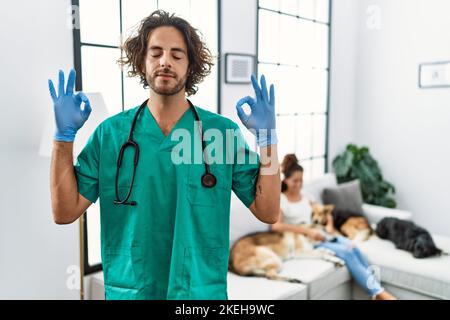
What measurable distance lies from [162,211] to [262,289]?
1412 mm

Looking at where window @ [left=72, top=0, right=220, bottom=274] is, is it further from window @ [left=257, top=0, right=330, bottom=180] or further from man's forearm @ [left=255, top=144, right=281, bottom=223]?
man's forearm @ [left=255, top=144, right=281, bottom=223]

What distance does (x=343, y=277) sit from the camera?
276cm

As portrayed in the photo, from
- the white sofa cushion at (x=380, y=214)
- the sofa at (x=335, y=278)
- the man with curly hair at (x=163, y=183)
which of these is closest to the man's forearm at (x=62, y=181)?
the man with curly hair at (x=163, y=183)

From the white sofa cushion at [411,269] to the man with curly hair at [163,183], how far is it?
6.06ft

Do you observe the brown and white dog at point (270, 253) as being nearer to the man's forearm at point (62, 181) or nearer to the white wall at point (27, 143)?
the white wall at point (27, 143)

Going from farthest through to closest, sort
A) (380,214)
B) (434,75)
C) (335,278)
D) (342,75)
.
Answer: (342,75) < (434,75) < (380,214) < (335,278)

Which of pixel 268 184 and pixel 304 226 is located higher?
pixel 268 184

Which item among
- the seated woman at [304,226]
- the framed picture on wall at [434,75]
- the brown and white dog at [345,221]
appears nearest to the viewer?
the seated woman at [304,226]

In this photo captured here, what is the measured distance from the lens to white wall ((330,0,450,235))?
3.72 meters

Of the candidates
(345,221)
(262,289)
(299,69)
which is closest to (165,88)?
(262,289)

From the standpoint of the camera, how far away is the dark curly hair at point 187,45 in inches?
42.4

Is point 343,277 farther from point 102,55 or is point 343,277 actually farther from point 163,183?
point 163,183

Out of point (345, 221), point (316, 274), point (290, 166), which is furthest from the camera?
point (345, 221)
